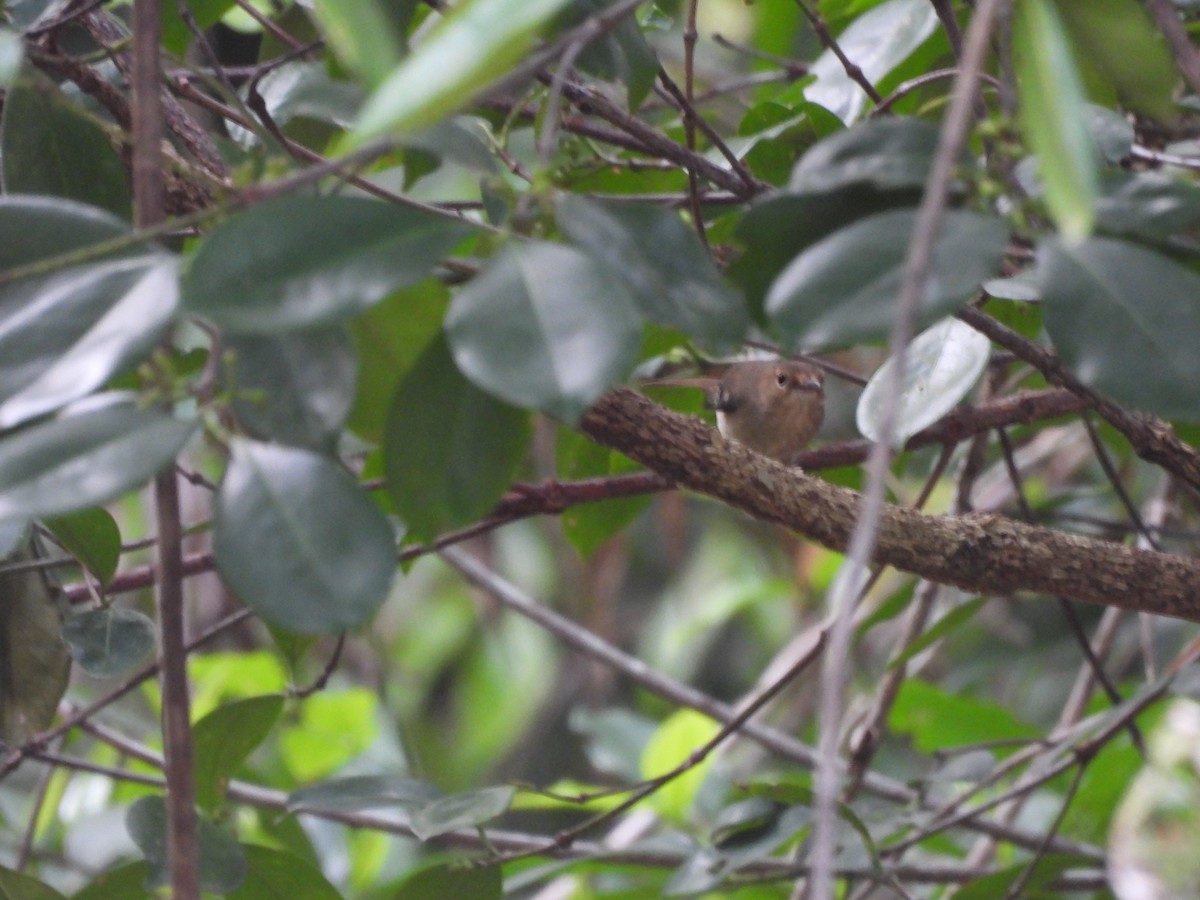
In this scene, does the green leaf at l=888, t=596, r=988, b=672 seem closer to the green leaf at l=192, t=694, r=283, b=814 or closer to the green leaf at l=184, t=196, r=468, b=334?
the green leaf at l=192, t=694, r=283, b=814

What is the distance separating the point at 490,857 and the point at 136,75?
1010 mm

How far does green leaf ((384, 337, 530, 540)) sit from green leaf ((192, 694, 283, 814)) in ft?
2.21

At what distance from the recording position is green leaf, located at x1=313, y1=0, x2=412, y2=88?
0.72 metres

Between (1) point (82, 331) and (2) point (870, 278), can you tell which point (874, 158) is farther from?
(1) point (82, 331)

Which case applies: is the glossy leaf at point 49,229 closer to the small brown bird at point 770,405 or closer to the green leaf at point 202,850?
the green leaf at point 202,850

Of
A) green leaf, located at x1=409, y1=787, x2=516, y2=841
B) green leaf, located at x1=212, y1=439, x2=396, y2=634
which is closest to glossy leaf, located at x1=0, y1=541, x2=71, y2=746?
green leaf, located at x1=409, y1=787, x2=516, y2=841

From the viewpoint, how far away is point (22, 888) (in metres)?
1.30

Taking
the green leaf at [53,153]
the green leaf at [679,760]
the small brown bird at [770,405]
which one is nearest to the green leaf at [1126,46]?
the green leaf at [53,153]

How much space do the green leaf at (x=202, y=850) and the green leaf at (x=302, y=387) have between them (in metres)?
0.64

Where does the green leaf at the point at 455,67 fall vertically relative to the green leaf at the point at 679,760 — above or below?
above

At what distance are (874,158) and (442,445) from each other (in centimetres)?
32

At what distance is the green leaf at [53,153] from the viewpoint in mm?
1179

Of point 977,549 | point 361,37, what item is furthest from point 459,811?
point 361,37

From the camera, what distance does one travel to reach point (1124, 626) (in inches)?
120
